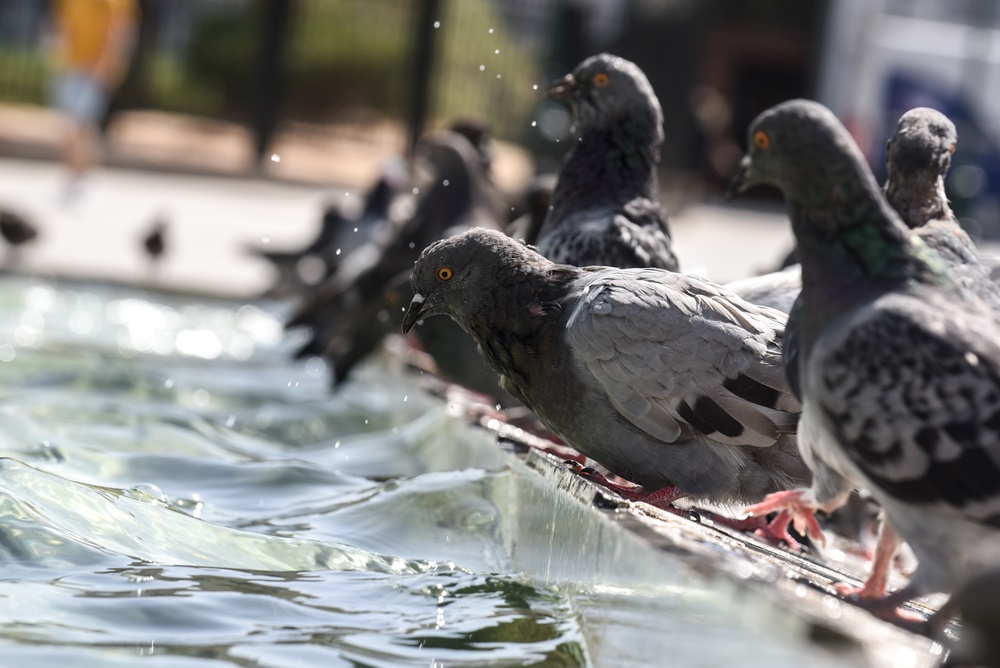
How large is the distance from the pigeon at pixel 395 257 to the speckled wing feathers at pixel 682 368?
319cm

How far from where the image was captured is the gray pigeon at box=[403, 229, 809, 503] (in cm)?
459

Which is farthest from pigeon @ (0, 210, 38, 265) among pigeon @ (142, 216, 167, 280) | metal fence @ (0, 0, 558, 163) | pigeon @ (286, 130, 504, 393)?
metal fence @ (0, 0, 558, 163)

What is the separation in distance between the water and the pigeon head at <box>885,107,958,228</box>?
1418mm

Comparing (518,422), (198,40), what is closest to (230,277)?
(518,422)

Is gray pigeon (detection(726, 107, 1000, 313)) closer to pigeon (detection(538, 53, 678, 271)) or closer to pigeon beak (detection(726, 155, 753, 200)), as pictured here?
pigeon beak (detection(726, 155, 753, 200))

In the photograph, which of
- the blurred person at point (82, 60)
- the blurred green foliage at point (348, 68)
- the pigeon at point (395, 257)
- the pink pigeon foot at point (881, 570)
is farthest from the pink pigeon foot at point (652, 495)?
the blurred green foliage at point (348, 68)

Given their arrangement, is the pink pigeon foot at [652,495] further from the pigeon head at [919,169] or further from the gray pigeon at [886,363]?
the pigeon head at [919,169]

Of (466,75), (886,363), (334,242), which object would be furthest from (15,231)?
(466,75)

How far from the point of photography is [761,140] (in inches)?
146

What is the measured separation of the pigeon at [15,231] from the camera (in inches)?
482

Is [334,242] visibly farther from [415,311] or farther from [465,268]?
[465,268]

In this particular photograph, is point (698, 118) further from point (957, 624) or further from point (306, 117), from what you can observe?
Answer: point (957, 624)

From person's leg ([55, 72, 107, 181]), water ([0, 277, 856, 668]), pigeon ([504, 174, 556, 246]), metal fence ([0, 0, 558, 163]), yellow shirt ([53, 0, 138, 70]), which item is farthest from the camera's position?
metal fence ([0, 0, 558, 163])

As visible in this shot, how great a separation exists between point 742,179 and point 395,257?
4988 mm
